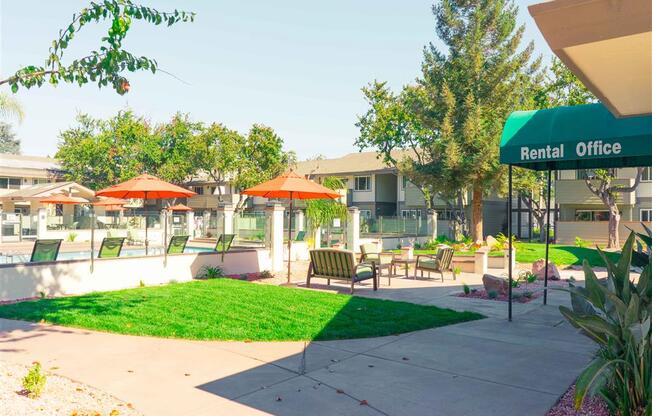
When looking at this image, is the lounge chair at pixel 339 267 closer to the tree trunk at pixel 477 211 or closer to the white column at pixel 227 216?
the white column at pixel 227 216

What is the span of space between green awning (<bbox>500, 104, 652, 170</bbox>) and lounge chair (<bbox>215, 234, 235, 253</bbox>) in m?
9.30

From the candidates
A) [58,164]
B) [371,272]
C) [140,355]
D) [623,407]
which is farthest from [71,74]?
[58,164]

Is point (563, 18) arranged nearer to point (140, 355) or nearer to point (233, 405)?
point (233, 405)

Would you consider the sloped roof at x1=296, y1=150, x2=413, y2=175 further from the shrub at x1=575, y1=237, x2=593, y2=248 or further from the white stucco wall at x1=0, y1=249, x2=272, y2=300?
the white stucco wall at x1=0, y1=249, x2=272, y2=300

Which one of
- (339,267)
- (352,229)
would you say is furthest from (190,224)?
(339,267)

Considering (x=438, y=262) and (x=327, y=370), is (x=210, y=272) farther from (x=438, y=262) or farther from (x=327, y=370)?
(x=327, y=370)

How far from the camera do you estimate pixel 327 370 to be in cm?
589

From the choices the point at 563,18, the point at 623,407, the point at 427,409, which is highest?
the point at 563,18

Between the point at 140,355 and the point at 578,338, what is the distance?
6.34 meters

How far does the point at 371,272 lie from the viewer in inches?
504

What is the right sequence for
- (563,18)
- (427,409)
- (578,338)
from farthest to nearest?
(578,338) < (427,409) < (563,18)

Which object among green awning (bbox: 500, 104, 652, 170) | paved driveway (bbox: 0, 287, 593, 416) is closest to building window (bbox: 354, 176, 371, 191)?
green awning (bbox: 500, 104, 652, 170)

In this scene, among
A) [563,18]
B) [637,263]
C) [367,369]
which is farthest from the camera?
[367,369]

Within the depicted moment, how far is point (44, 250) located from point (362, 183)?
125ft
